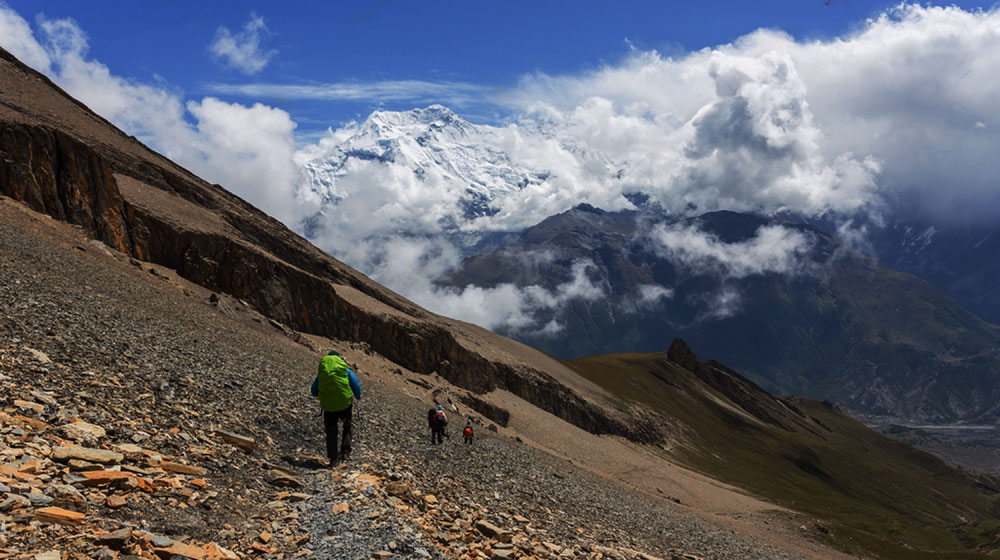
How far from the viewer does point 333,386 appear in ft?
64.1

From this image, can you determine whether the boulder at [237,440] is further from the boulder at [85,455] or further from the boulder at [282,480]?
the boulder at [85,455]

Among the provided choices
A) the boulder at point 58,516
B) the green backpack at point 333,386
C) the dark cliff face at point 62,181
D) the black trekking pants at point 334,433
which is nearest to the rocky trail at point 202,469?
the boulder at point 58,516

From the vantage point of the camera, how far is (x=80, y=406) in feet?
49.8

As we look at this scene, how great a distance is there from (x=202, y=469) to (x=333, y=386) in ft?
17.1

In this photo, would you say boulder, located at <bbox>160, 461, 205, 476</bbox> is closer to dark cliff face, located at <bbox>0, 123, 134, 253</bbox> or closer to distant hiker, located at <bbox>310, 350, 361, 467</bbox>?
distant hiker, located at <bbox>310, 350, 361, 467</bbox>

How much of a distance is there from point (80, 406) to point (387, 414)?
21906mm

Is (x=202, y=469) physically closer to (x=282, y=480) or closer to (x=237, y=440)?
(x=282, y=480)

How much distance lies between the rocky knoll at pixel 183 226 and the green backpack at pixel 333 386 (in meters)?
38.4

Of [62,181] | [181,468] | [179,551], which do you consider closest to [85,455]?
[181,468]

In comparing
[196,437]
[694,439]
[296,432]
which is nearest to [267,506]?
[196,437]

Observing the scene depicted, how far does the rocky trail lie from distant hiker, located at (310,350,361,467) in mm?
721

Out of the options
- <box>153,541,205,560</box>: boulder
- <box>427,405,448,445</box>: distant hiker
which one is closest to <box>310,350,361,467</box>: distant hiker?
<box>153,541,205,560</box>: boulder

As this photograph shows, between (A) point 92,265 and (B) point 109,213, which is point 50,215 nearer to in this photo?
(B) point 109,213

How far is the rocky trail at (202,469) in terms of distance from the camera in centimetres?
1129
